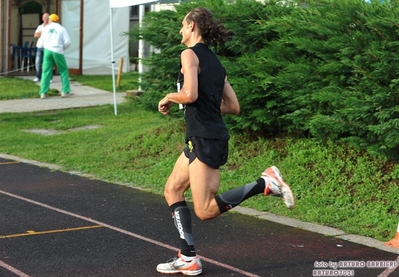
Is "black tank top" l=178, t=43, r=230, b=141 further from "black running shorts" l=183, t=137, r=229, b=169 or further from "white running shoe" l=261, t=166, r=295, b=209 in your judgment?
"white running shoe" l=261, t=166, r=295, b=209

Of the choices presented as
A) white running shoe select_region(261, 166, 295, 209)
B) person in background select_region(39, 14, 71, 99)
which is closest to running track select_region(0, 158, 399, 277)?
white running shoe select_region(261, 166, 295, 209)

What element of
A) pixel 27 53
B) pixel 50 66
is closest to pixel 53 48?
pixel 50 66

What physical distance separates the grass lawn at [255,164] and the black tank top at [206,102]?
87.3 inches

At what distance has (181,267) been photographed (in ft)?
18.7

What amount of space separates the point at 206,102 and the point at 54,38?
13.5 metres

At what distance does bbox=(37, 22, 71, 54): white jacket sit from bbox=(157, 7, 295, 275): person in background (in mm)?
13296

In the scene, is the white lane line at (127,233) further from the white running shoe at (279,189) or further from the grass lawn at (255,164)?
the grass lawn at (255,164)

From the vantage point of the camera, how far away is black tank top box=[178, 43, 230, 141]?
18.2ft

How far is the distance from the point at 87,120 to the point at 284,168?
685 centimetres

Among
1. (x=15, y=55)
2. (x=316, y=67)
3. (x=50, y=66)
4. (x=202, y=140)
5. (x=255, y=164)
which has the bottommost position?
(x=255, y=164)

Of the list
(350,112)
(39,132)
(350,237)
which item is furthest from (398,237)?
(39,132)

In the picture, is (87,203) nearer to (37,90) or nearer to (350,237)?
(350,237)

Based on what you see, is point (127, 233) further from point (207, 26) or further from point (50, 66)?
point (50, 66)

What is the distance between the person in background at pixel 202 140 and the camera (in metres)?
5.58
